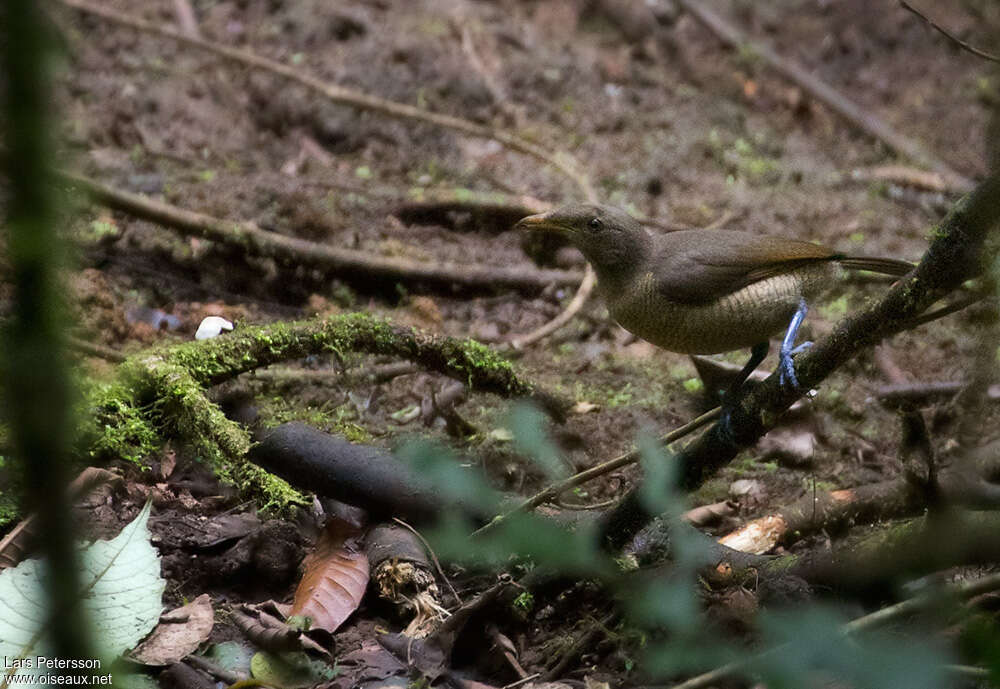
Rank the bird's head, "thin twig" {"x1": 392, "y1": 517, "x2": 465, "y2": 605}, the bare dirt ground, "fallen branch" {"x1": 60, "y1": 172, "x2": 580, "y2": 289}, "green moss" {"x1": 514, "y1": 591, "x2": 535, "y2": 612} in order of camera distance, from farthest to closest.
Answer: "fallen branch" {"x1": 60, "y1": 172, "x2": 580, "y2": 289} < the bare dirt ground < the bird's head < "thin twig" {"x1": 392, "y1": 517, "x2": 465, "y2": 605} < "green moss" {"x1": 514, "y1": 591, "x2": 535, "y2": 612}

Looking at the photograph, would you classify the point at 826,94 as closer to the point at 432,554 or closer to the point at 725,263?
the point at 725,263

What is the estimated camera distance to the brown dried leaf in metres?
2.85

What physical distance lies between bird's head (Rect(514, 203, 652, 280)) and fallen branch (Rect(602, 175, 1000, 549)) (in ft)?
2.85

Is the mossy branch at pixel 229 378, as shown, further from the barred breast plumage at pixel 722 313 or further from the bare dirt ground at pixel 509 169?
the barred breast plumage at pixel 722 313

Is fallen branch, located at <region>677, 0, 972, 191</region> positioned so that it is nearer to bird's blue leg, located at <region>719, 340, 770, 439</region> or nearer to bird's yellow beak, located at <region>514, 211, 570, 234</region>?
bird's blue leg, located at <region>719, 340, 770, 439</region>

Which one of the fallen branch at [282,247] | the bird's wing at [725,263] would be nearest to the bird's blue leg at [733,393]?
the bird's wing at [725,263]

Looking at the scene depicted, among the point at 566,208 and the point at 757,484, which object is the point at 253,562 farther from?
the point at 757,484

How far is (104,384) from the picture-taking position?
3.51 metres

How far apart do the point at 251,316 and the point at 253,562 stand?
89.6 inches

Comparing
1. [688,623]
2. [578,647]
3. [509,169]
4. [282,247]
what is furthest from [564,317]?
[688,623]

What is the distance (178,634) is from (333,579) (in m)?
0.50

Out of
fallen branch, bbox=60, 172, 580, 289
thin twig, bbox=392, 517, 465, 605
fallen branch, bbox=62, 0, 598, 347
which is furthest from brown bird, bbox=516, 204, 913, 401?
fallen branch, bbox=62, 0, 598, 347

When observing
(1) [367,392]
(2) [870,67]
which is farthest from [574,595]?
(2) [870,67]

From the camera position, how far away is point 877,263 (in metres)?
3.34
